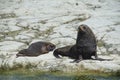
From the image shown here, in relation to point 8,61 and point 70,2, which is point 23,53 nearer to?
point 8,61

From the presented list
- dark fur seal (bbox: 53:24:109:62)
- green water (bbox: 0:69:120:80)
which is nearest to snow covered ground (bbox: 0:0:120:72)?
green water (bbox: 0:69:120:80)

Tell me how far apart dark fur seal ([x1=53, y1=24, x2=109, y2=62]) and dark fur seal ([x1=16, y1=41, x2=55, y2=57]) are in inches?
42.7

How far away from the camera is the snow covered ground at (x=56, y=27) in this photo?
64.4 ft

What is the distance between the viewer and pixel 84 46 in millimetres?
19797

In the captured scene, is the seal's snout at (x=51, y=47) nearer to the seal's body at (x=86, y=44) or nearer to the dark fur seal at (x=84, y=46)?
the dark fur seal at (x=84, y=46)

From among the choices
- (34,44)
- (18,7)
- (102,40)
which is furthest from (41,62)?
(18,7)

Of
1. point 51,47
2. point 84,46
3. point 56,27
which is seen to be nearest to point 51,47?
point 51,47

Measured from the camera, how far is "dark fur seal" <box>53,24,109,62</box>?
771 inches

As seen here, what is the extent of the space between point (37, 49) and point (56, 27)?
4.20 meters

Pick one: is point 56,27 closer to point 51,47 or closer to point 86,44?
point 51,47

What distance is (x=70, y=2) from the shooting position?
1206 inches

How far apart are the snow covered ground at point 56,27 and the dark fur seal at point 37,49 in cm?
38

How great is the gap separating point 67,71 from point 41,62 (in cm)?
148

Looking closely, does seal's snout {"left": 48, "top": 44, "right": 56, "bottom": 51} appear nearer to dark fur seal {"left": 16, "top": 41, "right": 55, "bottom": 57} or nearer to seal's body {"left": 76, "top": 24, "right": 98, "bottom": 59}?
dark fur seal {"left": 16, "top": 41, "right": 55, "bottom": 57}
